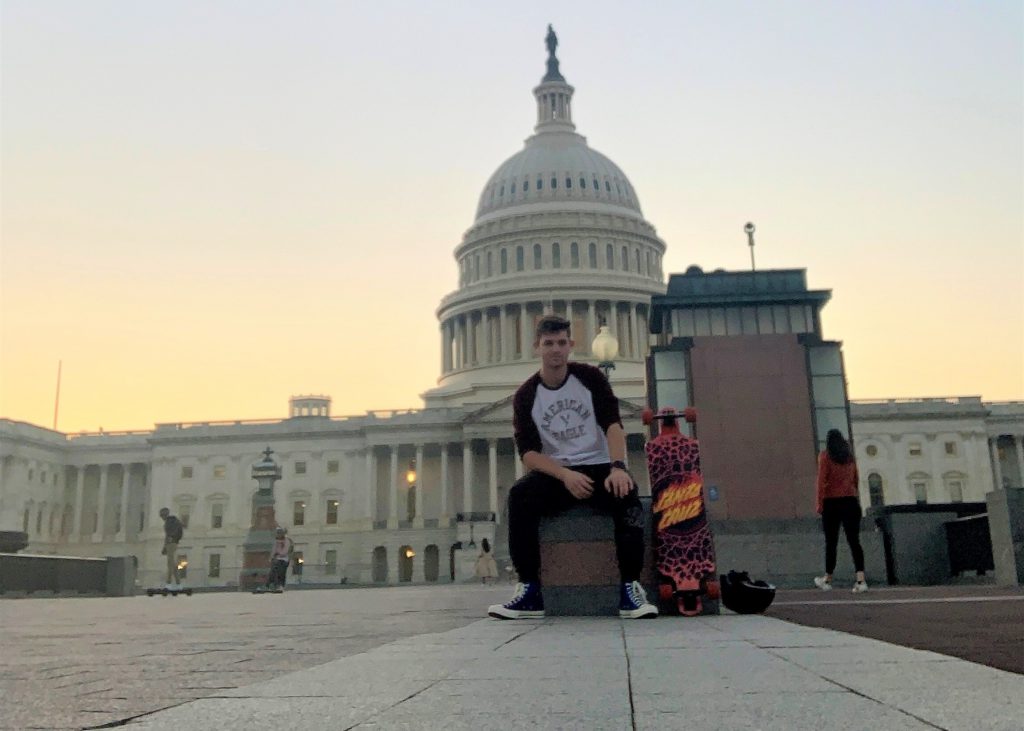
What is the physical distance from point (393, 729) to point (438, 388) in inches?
3935

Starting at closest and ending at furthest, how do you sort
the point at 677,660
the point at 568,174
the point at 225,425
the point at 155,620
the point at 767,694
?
→ the point at 767,694, the point at 677,660, the point at 155,620, the point at 225,425, the point at 568,174

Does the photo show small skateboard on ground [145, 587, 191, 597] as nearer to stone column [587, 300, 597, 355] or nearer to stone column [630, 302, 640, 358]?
stone column [587, 300, 597, 355]

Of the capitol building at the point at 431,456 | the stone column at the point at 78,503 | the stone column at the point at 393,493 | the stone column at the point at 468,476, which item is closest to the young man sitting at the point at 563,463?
the capitol building at the point at 431,456

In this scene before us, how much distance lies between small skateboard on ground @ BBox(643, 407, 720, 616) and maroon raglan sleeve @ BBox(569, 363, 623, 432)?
501mm

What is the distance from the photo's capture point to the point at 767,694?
134 inches

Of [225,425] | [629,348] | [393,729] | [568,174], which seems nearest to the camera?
[393,729]

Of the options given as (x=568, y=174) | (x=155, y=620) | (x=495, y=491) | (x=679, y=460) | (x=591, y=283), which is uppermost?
(x=568, y=174)

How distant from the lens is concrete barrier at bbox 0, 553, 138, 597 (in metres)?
26.8

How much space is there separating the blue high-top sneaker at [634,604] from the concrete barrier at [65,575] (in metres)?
23.6

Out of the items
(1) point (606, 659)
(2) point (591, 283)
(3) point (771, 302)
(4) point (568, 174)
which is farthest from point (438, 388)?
(1) point (606, 659)

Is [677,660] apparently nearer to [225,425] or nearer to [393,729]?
[393,729]

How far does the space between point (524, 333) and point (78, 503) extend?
49544mm

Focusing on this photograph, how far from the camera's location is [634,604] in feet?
27.6

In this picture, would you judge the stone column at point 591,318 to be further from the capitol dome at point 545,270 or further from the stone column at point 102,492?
the stone column at point 102,492
